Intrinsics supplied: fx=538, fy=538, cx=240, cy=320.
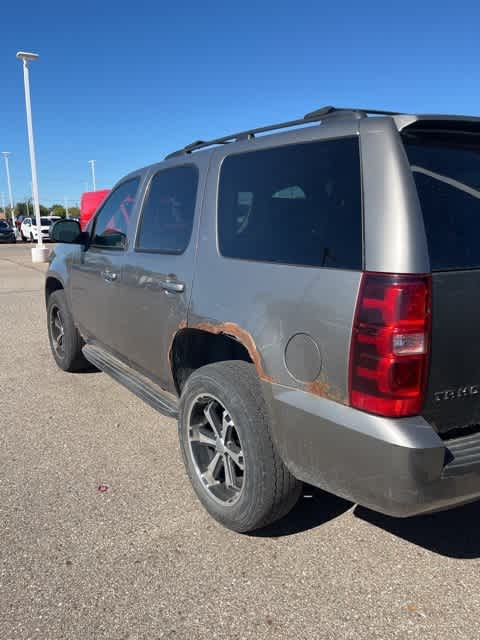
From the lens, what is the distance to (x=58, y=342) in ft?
18.1

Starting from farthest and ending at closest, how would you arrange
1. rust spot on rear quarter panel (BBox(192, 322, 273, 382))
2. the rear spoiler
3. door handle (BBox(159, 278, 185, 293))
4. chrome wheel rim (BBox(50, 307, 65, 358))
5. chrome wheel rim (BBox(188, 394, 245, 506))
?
chrome wheel rim (BBox(50, 307, 65, 358)), door handle (BBox(159, 278, 185, 293)), chrome wheel rim (BBox(188, 394, 245, 506)), rust spot on rear quarter panel (BBox(192, 322, 273, 382)), the rear spoiler

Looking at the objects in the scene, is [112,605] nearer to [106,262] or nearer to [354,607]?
[354,607]

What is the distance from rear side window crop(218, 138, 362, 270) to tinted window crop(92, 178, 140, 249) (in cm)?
124

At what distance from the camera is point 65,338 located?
16.7 feet

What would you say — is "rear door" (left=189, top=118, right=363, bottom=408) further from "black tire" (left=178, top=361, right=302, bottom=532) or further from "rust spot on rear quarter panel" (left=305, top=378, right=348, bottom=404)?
"black tire" (left=178, top=361, right=302, bottom=532)

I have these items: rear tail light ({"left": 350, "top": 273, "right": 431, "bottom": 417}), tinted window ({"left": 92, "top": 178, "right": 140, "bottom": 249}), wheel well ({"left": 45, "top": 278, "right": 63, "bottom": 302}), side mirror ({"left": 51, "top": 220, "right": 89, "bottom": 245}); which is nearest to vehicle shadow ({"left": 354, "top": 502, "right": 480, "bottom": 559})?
rear tail light ({"left": 350, "top": 273, "right": 431, "bottom": 417})

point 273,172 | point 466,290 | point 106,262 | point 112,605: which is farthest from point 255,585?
point 106,262

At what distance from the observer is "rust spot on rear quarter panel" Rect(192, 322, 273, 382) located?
7.66 feet

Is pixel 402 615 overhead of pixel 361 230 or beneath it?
beneath

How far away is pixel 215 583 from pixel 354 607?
0.59 meters

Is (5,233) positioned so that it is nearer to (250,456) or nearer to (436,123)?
(250,456)

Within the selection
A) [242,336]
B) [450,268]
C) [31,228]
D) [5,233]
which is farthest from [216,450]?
[31,228]

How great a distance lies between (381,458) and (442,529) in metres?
1.14

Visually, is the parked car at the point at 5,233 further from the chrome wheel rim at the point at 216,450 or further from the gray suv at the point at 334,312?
the chrome wheel rim at the point at 216,450
